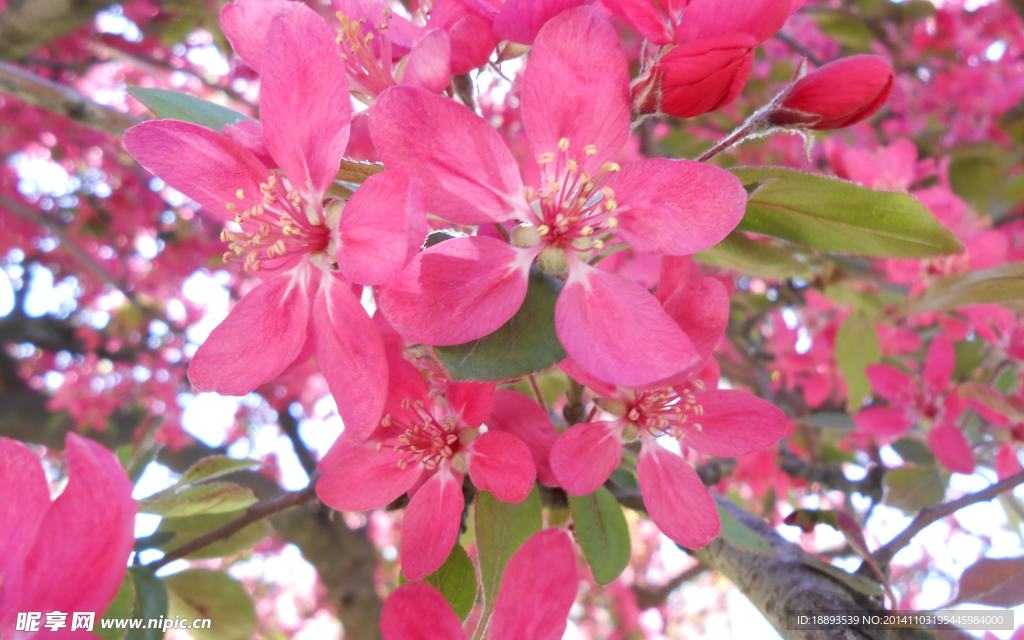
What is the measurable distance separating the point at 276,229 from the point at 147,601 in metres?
0.62

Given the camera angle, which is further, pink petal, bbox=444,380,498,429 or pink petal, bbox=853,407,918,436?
pink petal, bbox=853,407,918,436

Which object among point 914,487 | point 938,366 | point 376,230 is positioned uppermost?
point 376,230

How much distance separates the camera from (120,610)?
88cm

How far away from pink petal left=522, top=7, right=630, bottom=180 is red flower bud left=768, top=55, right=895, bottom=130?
20 centimetres

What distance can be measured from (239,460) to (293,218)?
56 cm

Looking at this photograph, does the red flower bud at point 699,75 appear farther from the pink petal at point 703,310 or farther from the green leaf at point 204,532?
the green leaf at point 204,532

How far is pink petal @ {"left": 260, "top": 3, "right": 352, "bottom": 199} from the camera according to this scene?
2.08 ft

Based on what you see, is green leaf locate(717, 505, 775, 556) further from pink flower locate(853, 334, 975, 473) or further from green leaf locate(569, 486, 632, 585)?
pink flower locate(853, 334, 975, 473)

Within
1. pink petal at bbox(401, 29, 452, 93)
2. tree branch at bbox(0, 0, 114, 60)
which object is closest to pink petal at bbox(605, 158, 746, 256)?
pink petal at bbox(401, 29, 452, 93)

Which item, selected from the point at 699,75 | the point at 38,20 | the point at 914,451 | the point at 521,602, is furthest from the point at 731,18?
the point at 38,20

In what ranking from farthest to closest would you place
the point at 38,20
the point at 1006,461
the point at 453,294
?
the point at 38,20
the point at 1006,461
the point at 453,294

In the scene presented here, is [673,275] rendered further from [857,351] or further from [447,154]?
[857,351]

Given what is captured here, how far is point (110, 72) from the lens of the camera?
14.9 feet

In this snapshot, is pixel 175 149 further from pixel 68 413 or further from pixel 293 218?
pixel 68 413
